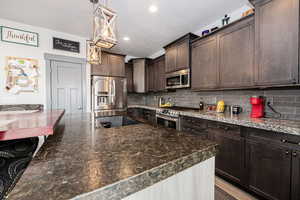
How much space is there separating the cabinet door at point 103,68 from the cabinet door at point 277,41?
130 inches

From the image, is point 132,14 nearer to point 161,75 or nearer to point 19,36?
point 161,75

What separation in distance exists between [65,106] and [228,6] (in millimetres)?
3765

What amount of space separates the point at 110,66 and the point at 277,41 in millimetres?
3485

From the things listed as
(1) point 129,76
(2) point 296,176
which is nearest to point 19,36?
(1) point 129,76

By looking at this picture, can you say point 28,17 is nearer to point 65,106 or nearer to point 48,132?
point 65,106

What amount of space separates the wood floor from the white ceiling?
2675 mm

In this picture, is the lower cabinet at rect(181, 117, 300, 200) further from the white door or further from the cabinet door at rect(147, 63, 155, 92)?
the white door

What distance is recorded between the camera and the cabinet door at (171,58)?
3195mm

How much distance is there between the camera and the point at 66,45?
3047 millimetres

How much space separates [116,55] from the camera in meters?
3.93

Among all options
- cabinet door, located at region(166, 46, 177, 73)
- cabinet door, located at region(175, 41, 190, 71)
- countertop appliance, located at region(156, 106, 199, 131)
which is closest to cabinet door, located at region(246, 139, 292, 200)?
countertop appliance, located at region(156, 106, 199, 131)

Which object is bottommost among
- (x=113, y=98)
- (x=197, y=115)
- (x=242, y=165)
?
(x=242, y=165)

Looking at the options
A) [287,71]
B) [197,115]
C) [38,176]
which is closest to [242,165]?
[197,115]

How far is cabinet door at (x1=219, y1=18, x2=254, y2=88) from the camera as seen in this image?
184 cm
